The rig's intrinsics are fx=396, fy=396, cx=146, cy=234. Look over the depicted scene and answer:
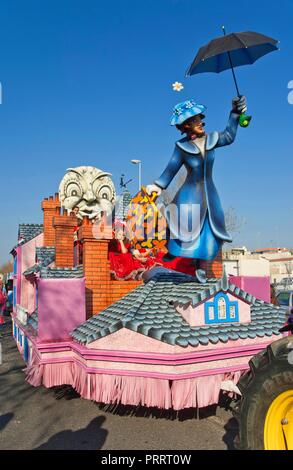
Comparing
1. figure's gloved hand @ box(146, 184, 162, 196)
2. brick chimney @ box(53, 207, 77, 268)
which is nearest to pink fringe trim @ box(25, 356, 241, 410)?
figure's gloved hand @ box(146, 184, 162, 196)

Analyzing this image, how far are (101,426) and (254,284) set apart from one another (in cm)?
457

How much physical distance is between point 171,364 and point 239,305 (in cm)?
145

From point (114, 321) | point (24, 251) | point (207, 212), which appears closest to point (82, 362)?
point (114, 321)

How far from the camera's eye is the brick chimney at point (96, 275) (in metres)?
6.53

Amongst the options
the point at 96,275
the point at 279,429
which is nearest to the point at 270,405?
the point at 279,429

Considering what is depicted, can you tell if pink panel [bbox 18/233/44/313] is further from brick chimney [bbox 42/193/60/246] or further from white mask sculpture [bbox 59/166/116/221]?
white mask sculpture [bbox 59/166/116/221]

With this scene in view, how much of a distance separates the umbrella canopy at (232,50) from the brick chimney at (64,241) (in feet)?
12.7

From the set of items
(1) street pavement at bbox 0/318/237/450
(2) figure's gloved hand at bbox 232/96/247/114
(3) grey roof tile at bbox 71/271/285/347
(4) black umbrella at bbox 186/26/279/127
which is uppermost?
(4) black umbrella at bbox 186/26/279/127

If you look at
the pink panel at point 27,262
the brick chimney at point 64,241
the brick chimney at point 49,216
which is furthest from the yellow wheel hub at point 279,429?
the brick chimney at point 49,216

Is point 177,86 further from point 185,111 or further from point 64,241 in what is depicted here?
point 64,241

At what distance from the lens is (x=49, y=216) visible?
10992mm

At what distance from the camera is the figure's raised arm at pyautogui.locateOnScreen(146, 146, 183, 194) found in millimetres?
5914

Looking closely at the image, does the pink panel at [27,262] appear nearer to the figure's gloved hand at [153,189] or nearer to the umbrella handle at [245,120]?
the figure's gloved hand at [153,189]
